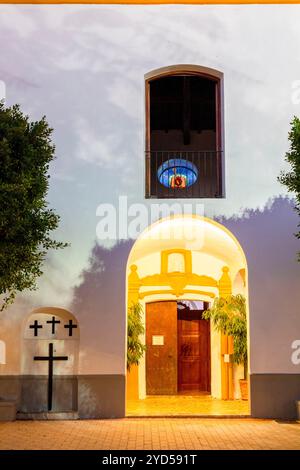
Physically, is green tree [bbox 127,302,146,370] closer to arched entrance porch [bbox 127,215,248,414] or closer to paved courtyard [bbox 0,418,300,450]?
arched entrance porch [bbox 127,215,248,414]

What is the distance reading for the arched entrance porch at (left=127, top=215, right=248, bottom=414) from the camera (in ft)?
39.9

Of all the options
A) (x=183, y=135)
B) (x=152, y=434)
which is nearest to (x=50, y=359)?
(x=152, y=434)

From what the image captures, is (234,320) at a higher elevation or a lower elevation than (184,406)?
higher

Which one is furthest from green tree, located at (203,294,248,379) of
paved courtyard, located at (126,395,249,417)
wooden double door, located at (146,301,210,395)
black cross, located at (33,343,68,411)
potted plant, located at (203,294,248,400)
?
black cross, located at (33,343,68,411)

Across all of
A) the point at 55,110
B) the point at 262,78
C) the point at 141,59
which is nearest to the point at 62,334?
the point at 55,110

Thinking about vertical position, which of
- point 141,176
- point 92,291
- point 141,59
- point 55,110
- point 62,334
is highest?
point 141,59

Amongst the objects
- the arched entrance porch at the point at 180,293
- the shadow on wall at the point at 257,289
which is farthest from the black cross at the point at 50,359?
the arched entrance porch at the point at 180,293

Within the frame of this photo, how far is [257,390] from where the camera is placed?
379 inches

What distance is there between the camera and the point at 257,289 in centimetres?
994

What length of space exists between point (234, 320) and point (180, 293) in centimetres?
211

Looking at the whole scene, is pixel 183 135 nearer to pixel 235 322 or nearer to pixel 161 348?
pixel 161 348

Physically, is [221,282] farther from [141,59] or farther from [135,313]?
[141,59]
